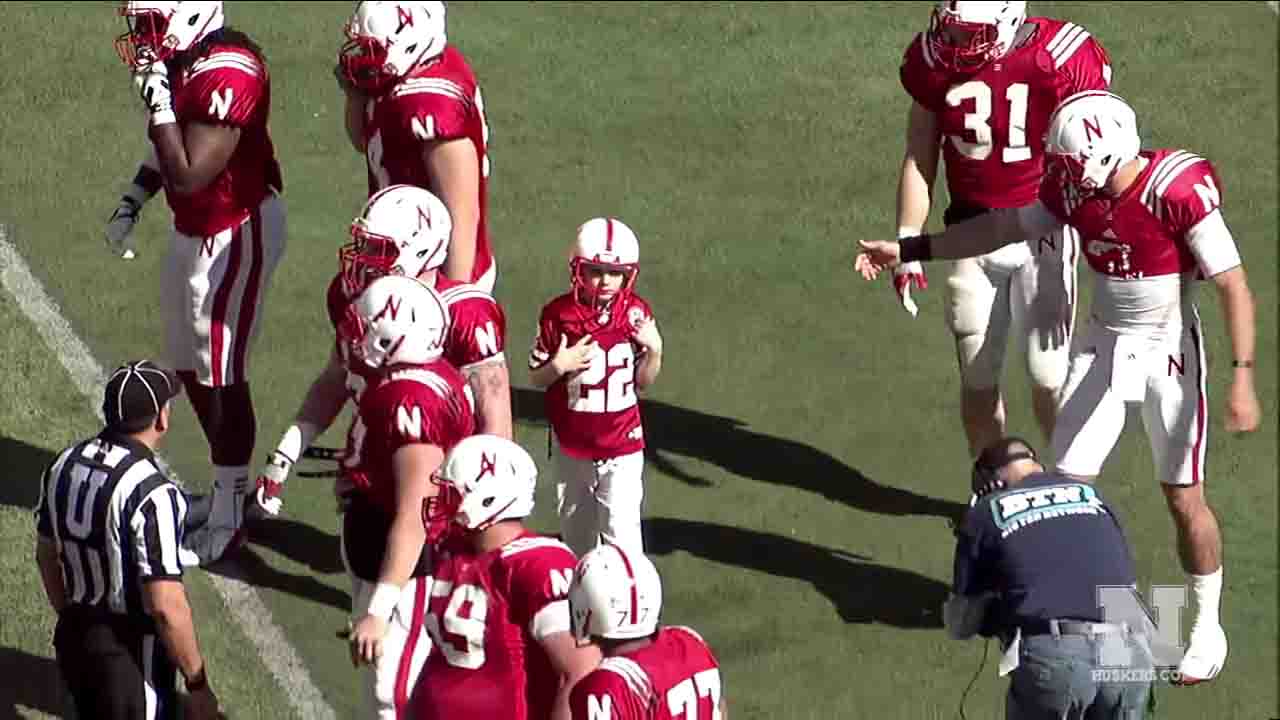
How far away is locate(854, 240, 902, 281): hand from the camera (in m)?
9.05

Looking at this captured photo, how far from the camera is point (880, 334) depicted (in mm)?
11492

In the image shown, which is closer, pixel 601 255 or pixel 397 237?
pixel 397 237

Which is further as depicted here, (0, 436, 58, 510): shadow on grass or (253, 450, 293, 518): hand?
(0, 436, 58, 510): shadow on grass

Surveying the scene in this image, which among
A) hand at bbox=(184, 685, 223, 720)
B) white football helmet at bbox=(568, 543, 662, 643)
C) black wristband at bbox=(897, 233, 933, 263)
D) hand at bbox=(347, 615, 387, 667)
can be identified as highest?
black wristband at bbox=(897, 233, 933, 263)

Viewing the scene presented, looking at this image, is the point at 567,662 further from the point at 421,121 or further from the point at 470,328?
the point at 421,121

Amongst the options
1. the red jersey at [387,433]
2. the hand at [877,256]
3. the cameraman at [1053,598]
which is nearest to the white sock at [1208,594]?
the cameraman at [1053,598]

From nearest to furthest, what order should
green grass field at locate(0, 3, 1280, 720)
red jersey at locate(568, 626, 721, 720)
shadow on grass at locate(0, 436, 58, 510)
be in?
red jersey at locate(568, 626, 721, 720)
green grass field at locate(0, 3, 1280, 720)
shadow on grass at locate(0, 436, 58, 510)

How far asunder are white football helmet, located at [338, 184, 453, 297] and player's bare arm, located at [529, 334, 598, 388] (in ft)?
1.95

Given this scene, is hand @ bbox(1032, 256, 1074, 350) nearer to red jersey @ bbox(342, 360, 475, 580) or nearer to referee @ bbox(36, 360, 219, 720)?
red jersey @ bbox(342, 360, 475, 580)

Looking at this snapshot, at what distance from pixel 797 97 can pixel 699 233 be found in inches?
66.2

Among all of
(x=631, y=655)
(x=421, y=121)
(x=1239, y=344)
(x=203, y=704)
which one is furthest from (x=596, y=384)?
(x=631, y=655)

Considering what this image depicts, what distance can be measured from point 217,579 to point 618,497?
1717 millimetres

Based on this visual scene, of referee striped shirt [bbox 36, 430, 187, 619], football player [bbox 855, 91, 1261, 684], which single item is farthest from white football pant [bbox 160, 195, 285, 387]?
football player [bbox 855, 91, 1261, 684]

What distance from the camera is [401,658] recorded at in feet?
24.9
